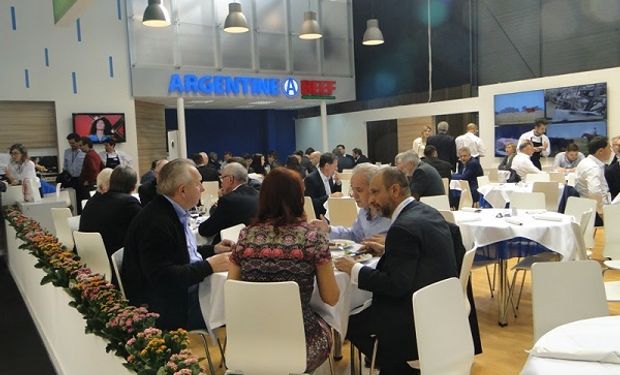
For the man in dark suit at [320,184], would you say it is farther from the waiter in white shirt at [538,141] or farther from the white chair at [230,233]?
the waiter in white shirt at [538,141]

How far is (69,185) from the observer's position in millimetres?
9539

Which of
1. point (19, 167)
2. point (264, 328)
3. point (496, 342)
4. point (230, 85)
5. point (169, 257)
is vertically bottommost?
point (496, 342)

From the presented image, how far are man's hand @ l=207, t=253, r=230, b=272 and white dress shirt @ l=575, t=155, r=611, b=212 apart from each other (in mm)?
4274

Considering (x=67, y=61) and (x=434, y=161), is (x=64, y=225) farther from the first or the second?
(x=67, y=61)

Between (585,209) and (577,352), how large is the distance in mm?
3480

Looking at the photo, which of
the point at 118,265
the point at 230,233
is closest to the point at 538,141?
the point at 230,233

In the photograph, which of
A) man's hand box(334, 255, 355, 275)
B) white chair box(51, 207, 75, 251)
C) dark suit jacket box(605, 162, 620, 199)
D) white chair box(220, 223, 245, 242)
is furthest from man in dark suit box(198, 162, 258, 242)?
dark suit jacket box(605, 162, 620, 199)

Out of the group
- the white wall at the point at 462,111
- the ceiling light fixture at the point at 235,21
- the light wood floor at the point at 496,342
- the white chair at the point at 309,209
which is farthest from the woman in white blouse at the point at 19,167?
the white wall at the point at 462,111

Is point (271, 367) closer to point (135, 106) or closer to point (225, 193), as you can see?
point (225, 193)

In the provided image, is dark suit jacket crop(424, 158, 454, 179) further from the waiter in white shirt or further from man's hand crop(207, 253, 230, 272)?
man's hand crop(207, 253, 230, 272)

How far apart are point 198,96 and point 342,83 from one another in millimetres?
4488

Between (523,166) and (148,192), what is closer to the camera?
(148,192)

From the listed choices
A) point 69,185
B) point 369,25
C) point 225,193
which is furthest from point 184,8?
point 225,193

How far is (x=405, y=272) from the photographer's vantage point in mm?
2527
